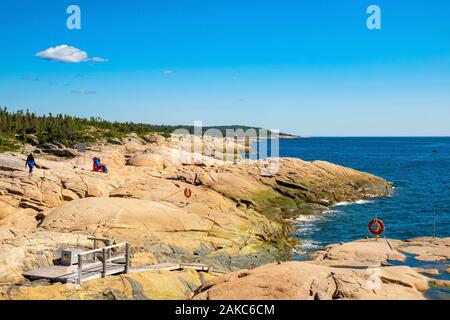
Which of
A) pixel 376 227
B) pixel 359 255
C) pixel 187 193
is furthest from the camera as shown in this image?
pixel 187 193

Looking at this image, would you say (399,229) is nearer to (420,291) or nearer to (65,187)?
(420,291)

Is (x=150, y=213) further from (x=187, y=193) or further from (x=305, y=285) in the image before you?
(x=305, y=285)

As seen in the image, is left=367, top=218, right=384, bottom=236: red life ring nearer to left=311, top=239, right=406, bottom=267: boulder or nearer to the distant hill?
left=311, top=239, right=406, bottom=267: boulder

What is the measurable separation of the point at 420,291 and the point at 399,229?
23162 mm

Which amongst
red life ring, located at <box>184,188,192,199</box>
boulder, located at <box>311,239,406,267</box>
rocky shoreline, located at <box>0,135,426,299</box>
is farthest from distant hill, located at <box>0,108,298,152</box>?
boulder, located at <box>311,239,406,267</box>

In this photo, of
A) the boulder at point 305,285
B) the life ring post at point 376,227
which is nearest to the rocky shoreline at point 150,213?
the boulder at point 305,285

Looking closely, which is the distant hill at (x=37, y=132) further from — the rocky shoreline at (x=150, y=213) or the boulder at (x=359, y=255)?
the boulder at (x=359, y=255)

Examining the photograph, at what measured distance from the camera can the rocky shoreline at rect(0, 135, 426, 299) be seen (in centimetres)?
2033

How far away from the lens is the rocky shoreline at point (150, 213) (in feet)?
66.7

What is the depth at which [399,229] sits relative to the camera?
3841 centimetres

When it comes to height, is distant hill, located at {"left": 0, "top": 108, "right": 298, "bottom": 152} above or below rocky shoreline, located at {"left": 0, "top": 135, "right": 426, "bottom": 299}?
above

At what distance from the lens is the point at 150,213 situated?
2589 centimetres

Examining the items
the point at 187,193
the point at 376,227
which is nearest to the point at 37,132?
the point at 187,193
